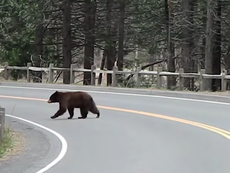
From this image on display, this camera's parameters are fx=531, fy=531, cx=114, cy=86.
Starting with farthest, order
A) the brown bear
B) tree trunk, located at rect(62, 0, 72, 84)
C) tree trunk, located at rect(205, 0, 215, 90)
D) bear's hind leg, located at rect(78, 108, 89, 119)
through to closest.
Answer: tree trunk, located at rect(62, 0, 72, 84) < tree trunk, located at rect(205, 0, 215, 90) < bear's hind leg, located at rect(78, 108, 89, 119) < the brown bear

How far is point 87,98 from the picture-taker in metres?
14.9

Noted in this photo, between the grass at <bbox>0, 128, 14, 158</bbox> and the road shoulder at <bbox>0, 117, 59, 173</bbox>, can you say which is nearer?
the road shoulder at <bbox>0, 117, 59, 173</bbox>

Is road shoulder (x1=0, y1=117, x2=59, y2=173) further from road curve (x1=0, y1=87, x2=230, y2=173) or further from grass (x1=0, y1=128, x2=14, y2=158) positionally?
road curve (x1=0, y1=87, x2=230, y2=173)

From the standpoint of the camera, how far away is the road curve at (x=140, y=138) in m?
8.77

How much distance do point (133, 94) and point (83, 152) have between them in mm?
12135

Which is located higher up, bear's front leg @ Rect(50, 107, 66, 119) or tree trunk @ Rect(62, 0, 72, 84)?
tree trunk @ Rect(62, 0, 72, 84)

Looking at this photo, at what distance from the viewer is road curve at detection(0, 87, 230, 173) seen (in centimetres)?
877

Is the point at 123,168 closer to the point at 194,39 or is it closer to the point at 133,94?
the point at 133,94

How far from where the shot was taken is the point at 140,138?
11.6m

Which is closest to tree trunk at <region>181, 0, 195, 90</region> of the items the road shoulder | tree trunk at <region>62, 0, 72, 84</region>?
tree trunk at <region>62, 0, 72, 84</region>

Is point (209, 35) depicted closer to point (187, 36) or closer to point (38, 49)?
point (187, 36)

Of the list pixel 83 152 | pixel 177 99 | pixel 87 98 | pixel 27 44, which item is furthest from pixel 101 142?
pixel 27 44

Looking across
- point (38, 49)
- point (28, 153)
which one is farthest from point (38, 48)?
point (28, 153)

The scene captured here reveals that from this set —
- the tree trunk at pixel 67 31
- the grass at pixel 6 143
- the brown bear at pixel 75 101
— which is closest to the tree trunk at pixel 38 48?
the tree trunk at pixel 67 31
